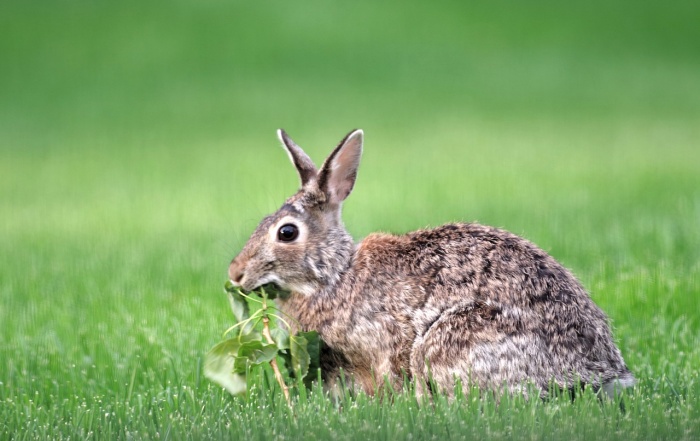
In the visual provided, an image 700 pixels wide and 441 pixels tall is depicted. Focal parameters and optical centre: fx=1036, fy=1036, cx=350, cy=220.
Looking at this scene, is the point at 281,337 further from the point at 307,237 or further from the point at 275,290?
the point at 307,237

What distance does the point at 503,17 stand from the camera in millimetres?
→ 28312

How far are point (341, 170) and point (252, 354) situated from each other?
4.73 feet

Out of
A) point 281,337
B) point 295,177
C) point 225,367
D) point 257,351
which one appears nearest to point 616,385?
point 281,337

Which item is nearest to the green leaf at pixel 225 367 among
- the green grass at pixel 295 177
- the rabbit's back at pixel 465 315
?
the green grass at pixel 295 177

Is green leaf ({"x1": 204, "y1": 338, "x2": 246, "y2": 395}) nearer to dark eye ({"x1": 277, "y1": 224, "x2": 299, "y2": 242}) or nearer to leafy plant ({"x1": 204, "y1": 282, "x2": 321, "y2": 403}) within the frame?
leafy plant ({"x1": 204, "y1": 282, "x2": 321, "y2": 403})

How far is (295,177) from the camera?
1689 cm

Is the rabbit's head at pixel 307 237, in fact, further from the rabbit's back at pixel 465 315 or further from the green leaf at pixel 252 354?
the green leaf at pixel 252 354

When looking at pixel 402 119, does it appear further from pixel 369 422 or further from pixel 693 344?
pixel 369 422

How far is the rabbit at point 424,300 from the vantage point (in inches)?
243

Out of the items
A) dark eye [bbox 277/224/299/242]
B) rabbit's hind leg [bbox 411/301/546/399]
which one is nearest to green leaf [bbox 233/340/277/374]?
dark eye [bbox 277/224/299/242]

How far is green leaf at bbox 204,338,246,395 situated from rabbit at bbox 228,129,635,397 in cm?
41

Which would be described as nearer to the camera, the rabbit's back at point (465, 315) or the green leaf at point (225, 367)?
the rabbit's back at point (465, 315)

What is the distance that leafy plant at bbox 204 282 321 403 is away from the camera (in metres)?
6.67

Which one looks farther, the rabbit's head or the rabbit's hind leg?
the rabbit's head
